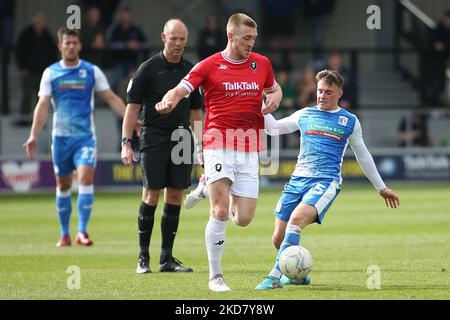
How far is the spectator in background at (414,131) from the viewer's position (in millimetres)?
26641

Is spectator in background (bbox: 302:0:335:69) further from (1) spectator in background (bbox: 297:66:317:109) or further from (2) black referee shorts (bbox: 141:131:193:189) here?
(2) black referee shorts (bbox: 141:131:193:189)

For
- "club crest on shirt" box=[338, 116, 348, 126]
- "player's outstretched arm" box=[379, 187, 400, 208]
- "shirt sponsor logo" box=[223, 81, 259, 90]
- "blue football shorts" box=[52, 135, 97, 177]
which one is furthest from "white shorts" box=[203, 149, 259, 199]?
"blue football shorts" box=[52, 135, 97, 177]

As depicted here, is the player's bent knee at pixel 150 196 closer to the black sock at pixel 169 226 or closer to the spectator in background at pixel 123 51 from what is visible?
the black sock at pixel 169 226

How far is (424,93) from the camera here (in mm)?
28359

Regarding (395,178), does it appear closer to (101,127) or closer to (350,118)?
(101,127)

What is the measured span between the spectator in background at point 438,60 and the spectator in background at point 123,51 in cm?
755

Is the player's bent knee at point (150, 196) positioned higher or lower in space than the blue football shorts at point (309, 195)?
lower

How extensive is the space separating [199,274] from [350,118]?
7.25 ft

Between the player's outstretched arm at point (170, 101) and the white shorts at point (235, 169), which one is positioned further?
the white shorts at point (235, 169)

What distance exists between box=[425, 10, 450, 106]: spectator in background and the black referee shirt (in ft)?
58.3

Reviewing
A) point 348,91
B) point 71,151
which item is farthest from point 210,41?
point 71,151

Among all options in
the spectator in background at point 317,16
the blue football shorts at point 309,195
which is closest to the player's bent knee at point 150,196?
the blue football shorts at point 309,195

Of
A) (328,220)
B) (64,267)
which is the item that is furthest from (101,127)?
(64,267)

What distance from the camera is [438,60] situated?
2827cm
